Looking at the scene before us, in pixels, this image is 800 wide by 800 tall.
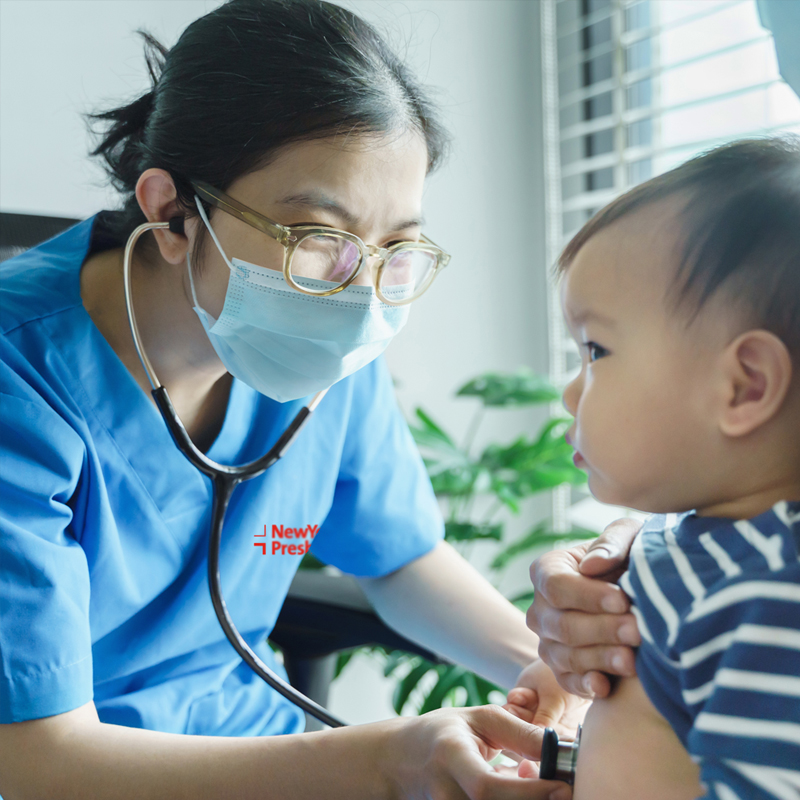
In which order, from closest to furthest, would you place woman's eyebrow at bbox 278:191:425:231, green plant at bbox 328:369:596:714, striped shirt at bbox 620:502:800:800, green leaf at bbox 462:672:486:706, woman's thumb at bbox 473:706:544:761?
striped shirt at bbox 620:502:800:800 → woman's thumb at bbox 473:706:544:761 → woman's eyebrow at bbox 278:191:425:231 → green leaf at bbox 462:672:486:706 → green plant at bbox 328:369:596:714

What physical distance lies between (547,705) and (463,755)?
21cm

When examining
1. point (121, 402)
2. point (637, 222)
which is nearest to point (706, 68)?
point (637, 222)

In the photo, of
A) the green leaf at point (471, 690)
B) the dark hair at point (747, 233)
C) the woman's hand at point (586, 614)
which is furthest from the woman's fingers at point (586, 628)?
the green leaf at point (471, 690)

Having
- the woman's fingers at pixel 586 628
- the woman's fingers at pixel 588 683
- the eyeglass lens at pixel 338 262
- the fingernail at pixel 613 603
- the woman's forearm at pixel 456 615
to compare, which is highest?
the eyeglass lens at pixel 338 262

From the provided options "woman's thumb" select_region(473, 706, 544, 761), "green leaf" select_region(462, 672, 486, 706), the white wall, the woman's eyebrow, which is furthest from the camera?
"green leaf" select_region(462, 672, 486, 706)

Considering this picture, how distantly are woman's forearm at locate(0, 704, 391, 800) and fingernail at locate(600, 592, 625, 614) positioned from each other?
26cm

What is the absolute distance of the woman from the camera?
0.68 m

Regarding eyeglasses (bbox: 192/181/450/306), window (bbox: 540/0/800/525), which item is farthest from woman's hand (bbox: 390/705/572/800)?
window (bbox: 540/0/800/525)

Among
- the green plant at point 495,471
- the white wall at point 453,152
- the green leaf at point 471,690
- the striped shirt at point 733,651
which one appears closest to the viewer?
the striped shirt at point 733,651

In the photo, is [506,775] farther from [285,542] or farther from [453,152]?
[453,152]

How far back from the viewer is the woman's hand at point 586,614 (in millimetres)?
556

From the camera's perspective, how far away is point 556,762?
1.91 feet

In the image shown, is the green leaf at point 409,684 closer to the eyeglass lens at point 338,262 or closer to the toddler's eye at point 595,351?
the eyeglass lens at point 338,262

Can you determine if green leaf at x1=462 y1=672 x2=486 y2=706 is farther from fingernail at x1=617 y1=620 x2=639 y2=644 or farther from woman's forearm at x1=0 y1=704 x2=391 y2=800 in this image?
fingernail at x1=617 y1=620 x2=639 y2=644
